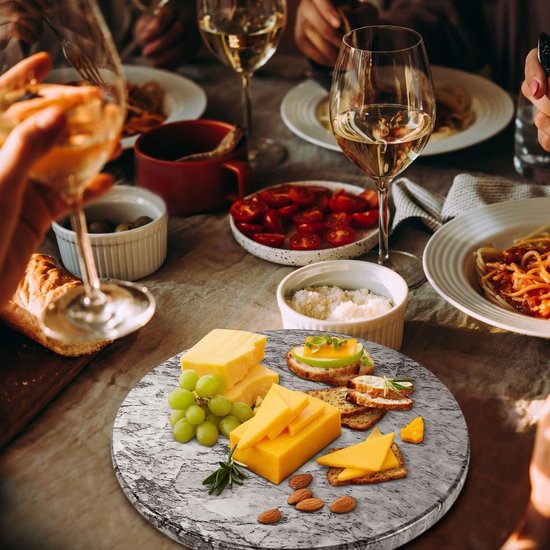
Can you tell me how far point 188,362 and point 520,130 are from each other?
1043 millimetres

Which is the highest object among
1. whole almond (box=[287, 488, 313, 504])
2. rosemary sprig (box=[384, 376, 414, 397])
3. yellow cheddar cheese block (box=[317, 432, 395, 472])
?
yellow cheddar cheese block (box=[317, 432, 395, 472])

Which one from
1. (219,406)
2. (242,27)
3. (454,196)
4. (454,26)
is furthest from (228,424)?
(454,26)

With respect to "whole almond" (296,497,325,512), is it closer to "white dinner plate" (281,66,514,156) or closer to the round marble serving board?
the round marble serving board

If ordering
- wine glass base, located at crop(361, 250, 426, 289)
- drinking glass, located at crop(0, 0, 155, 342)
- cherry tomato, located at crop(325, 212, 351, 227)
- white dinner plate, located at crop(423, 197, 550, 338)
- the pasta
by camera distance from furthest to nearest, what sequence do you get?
cherry tomato, located at crop(325, 212, 351, 227) → wine glass base, located at crop(361, 250, 426, 289) → the pasta → white dinner plate, located at crop(423, 197, 550, 338) → drinking glass, located at crop(0, 0, 155, 342)

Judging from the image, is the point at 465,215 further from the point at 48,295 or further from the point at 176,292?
the point at 48,295

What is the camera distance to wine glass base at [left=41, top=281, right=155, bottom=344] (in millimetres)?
948

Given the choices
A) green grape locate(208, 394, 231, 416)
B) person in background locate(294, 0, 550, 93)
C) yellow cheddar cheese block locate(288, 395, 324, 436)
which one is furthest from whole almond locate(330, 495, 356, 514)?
person in background locate(294, 0, 550, 93)

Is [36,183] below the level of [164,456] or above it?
above

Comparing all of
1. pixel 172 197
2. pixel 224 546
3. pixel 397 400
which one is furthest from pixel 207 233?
pixel 224 546

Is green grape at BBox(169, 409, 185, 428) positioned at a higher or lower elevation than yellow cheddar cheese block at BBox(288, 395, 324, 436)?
lower

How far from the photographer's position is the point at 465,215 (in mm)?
1683

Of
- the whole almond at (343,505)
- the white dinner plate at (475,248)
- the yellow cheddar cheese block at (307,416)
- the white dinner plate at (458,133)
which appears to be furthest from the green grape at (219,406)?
the white dinner plate at (458,133)

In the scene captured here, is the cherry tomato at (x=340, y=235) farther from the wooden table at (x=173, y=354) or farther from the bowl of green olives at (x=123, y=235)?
the bowl of green olives at (x=123, y=235)

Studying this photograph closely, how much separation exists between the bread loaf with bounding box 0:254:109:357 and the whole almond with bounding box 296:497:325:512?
51cm
